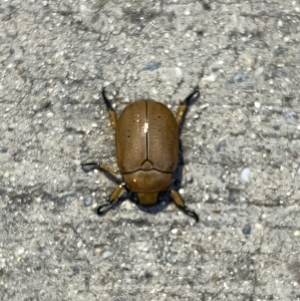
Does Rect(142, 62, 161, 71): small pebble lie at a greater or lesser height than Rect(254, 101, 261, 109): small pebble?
greater

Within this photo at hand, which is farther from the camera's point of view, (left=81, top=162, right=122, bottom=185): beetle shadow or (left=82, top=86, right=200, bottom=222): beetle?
(left=81, top=162, right=122, bottom=185): beetle shadow

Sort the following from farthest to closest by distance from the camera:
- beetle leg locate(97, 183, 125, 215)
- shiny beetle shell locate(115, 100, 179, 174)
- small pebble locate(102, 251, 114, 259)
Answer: small pebble locate(102, 251, 114, 259) → beetle leg locate(97, 183, 125, 215) → shiny beetle shell locate(115, 100, 179, 174)

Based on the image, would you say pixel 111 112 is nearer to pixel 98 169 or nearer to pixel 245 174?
pixel 98 169

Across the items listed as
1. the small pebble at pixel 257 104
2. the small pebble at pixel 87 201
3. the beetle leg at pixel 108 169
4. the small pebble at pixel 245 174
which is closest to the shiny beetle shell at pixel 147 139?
the beetle leg at pixel 108 169

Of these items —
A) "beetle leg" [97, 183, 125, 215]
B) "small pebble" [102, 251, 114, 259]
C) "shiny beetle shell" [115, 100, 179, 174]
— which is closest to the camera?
"shiny beetle shell" [115, 100, 179, 174]

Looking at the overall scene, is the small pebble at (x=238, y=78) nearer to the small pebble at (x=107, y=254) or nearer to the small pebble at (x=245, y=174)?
the small pebble at (x=245, y=174)

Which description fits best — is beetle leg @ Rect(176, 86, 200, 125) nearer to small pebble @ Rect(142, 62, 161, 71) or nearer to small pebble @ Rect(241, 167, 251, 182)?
small pebble @ Rect(142, 62, 161, 71)

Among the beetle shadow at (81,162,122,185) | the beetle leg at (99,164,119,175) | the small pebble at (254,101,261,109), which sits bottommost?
the beetle shadow at (81,162,122,185)

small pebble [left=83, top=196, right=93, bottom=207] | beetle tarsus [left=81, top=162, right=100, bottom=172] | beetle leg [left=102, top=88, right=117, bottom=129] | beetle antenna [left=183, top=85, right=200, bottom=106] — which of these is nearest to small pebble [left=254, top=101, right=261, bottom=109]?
beetle antenna [left=183, top=85, right=200, bottom=106]
